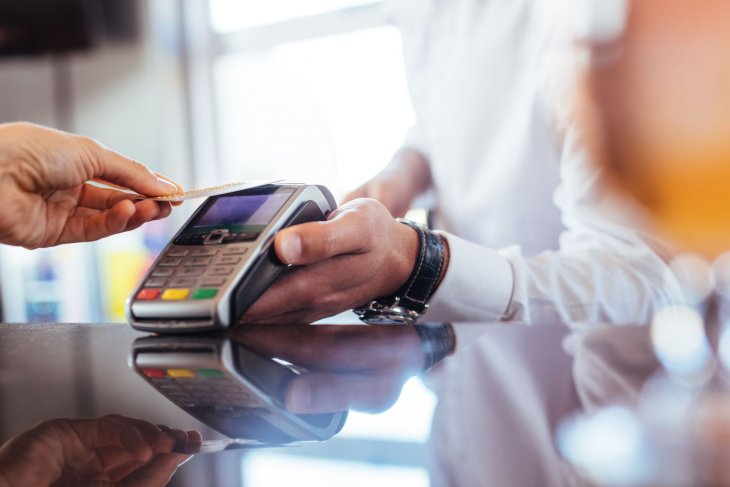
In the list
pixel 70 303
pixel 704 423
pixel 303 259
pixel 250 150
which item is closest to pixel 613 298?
pixel 303 259

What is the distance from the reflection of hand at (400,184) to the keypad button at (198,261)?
429 millimetres

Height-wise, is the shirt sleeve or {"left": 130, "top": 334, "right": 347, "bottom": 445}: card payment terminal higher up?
{"left": 130, "top": 334, "right": 347, "bottom": 445}: card payment terminal

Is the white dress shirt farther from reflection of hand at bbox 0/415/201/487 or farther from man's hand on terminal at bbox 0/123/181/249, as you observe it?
man's hand on terminal at bbox 0/123/181/249

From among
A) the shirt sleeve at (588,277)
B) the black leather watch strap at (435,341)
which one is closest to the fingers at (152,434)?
the black leather watch strap at (435,341)

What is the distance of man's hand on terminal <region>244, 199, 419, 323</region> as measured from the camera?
0.45 metres

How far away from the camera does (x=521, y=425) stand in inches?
8.8

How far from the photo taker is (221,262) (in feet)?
1.41

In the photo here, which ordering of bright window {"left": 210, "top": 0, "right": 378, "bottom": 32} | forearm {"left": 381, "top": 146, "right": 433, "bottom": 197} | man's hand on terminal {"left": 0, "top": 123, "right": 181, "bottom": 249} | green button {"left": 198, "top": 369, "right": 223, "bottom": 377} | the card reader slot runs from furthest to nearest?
bright window {"left": 210, "top": 0, "right": 378, "bottom": 32} < forearm {"left": 381, "top": 146, "right": 433, "bottom": 197} < man's hand on terminal {"left": 0, "top": 123, "right": 181, "bottom": 249} < the card reader slot < green button {"left": 198, "top": 369, "right": 223, "bottom": 377}

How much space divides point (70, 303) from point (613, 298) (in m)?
2.37

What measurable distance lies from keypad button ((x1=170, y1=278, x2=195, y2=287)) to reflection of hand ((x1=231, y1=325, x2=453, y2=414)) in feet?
0.15

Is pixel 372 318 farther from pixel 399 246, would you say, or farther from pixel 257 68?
pixel 257 68

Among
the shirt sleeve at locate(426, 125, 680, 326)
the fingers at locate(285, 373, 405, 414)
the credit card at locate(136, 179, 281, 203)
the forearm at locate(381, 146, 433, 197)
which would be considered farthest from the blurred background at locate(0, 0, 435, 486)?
the fingers at locate(285, 373, 405, 414)

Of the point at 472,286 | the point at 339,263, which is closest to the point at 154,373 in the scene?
the point at 339,263

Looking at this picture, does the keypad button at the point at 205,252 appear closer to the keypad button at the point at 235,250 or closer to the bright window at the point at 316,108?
the keypad button at the point at 235,250
